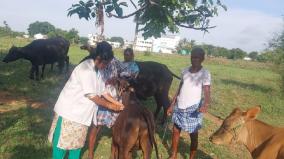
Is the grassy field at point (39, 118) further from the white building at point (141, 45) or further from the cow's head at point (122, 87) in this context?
the white building at point (141, 45)

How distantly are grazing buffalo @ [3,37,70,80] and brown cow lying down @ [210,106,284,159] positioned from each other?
10.1 m

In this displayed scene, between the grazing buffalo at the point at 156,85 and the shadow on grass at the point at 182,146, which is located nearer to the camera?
the shadow on grass at the point at 182,146

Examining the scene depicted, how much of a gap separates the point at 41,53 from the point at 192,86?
9574mm

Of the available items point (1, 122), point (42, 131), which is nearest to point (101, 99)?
point (42, 131)

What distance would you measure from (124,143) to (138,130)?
256 millimetres

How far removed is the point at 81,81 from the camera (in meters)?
4.85

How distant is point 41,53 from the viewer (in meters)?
14.9

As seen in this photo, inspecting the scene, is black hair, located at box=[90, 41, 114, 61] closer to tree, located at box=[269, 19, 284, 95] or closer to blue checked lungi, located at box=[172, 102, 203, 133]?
blue checked lungi, located at box=[172, 102, 203, 133]

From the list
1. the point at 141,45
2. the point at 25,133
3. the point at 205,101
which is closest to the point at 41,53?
the point at 25,133

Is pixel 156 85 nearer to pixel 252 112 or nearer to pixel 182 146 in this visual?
pixel 182 146

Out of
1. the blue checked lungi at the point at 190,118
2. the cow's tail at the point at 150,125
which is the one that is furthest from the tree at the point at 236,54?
the cow's tail at the point at 150,125

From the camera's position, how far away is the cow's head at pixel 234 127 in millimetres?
5008

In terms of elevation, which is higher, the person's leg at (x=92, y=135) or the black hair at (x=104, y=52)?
the black hair at (x=104, y=52)

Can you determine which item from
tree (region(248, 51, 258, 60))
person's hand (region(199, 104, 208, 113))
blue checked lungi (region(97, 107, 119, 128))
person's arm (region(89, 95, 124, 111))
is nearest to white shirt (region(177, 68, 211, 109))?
person's hand (region(199, 104, 208, 113))
